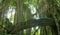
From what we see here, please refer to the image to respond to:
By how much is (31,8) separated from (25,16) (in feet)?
0.57

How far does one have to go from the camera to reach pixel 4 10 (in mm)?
3195

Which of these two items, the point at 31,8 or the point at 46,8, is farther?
the point at 31,8

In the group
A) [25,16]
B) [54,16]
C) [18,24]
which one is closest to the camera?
[18,24]

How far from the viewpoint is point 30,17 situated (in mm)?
3227

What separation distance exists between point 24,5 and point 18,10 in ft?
0.55

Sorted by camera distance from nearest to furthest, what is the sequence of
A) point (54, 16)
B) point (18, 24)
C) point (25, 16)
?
1. point (18, 24)
2. point (54, 16)
3. point (25, 16)

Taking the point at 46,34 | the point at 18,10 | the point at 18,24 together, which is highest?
the point at 18,10

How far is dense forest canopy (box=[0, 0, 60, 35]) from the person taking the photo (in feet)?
9.57

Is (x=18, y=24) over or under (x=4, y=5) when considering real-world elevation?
under

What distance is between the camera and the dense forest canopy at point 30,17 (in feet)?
9.57

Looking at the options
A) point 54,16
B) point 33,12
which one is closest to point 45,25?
point 54,16

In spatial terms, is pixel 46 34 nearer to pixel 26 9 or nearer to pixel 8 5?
pixel 26 9

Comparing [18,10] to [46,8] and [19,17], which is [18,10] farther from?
[46,8]

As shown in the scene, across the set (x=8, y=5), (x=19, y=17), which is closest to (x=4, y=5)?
(x=8, y=5)
